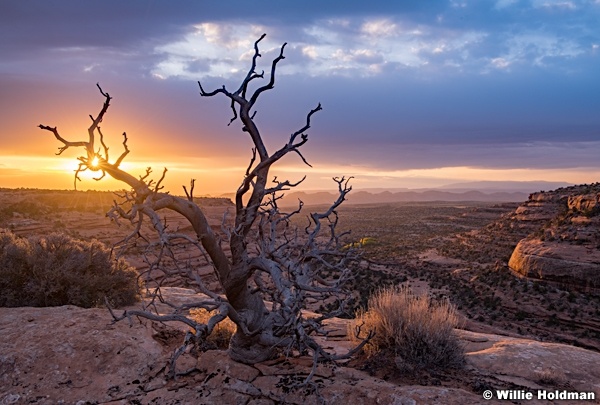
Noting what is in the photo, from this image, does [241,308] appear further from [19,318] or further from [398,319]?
[19,318]

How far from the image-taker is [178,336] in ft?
24.5

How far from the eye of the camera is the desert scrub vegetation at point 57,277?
884 cm

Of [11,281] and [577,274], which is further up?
[11,281]

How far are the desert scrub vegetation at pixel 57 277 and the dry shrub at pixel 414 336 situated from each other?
233 inches

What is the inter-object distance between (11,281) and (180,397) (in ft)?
20.8

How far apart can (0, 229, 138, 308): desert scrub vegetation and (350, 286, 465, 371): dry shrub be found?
5.93 m

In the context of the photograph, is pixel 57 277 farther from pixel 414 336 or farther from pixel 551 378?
pixel 551 378

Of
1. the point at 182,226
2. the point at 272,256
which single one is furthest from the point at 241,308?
the point at 182,226

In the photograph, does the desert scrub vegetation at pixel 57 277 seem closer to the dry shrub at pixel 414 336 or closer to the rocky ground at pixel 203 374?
the rocky ground at pixel 203 374

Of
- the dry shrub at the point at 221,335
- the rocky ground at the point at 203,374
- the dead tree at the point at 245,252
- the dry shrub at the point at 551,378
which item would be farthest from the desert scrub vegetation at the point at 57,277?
the dry shrub at the point at 551,378

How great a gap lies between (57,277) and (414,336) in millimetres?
7871

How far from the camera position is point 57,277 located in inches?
354

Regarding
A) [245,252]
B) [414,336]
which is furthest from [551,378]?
[245,252]

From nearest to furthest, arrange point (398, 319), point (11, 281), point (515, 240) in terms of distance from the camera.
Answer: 1. point (398, 319)
2. point (11, 281)
3. point (515, 240)
